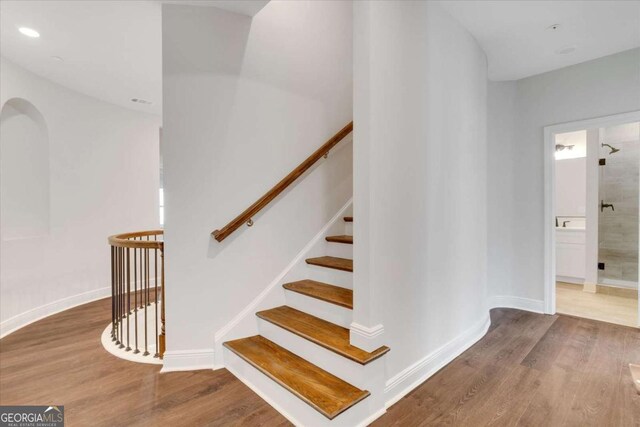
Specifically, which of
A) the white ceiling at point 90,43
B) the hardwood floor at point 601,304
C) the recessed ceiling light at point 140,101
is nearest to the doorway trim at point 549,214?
the hardwood floor at point 601,304

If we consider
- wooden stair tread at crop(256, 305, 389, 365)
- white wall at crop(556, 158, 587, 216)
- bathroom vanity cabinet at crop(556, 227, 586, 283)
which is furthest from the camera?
white wall at crop(556, 158, 587, 216)

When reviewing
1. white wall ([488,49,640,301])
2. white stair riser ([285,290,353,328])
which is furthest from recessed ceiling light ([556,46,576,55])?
white stair riser ([285,290,353,328])

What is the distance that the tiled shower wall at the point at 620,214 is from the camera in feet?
14.0

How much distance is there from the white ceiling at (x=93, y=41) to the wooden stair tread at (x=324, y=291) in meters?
2.18

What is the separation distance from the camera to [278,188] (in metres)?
2.50

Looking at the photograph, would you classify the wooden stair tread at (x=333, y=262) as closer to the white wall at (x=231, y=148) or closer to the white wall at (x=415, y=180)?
the white wall at (x=231, y=148)

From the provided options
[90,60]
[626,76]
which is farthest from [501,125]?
[90,60]

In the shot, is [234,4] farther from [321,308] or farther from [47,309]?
[47,309]

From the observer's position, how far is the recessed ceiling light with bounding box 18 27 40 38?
8.29 ft

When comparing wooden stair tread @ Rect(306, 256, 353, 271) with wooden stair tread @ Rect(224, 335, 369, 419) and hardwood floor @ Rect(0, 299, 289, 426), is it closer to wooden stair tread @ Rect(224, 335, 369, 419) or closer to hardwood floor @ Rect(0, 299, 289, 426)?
wooden stair tread @ Rect(224, 335, 369, 419)

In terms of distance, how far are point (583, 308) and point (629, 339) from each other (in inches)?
38.5

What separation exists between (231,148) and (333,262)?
48.7 inches

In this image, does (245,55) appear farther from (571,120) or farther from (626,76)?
(626,76)

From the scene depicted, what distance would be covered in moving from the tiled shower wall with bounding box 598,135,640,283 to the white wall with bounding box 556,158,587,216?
0.50 meters
